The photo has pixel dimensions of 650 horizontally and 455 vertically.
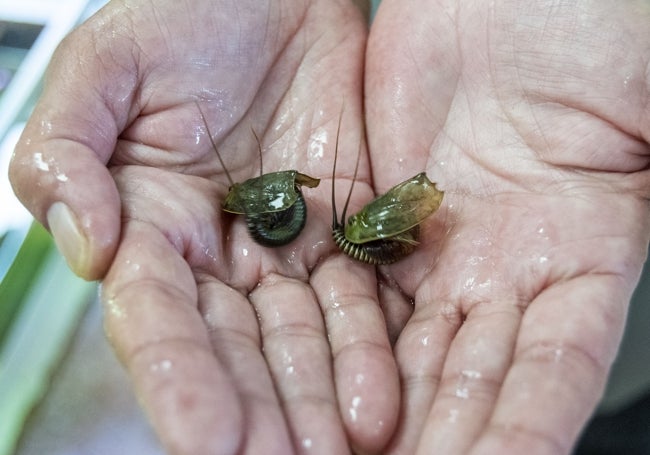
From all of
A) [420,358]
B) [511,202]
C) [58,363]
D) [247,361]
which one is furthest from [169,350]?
[58,363]

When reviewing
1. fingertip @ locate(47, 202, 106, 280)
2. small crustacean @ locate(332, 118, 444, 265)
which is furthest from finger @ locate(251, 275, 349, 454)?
fingertip @ locate(47, 202, 106, 280)

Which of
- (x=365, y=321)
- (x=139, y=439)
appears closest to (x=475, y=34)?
(x=365, y=321)

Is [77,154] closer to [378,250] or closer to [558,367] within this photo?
[378,250]

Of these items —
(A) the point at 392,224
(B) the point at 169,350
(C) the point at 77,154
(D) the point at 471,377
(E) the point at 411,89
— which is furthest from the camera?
(E) the point at 411,89

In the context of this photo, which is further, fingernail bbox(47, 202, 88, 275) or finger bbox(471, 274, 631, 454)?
fingernail bbox(47, 202, 88, 275)

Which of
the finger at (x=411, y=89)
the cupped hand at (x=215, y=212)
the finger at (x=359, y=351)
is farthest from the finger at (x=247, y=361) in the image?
the finger at (x=411, y=89)

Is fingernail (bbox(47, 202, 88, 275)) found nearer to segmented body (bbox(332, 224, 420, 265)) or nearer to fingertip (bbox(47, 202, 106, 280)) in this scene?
fingertip (bbox(47, 202, 106, 280))

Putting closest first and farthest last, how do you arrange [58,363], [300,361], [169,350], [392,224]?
[169,350] → [300,361] → [392,224] → [58,363]
